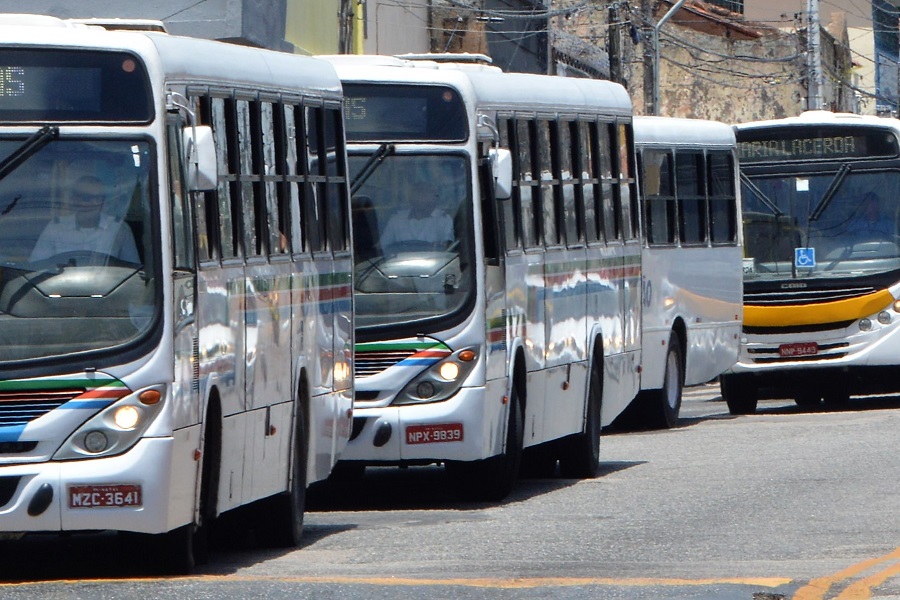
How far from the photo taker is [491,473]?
47.8 ft

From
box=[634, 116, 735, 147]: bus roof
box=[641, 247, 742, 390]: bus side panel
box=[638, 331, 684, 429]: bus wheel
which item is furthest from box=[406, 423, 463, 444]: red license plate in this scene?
box=[634, 116, 735, 147]: bus roof

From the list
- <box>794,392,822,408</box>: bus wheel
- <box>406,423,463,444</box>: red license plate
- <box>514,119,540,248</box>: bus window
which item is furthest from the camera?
<box>794,392,822,408</box>: bus wheel

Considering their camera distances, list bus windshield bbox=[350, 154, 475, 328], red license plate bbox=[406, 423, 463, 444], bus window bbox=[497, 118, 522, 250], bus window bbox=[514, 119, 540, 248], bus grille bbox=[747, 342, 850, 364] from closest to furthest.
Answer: red license plate bbox=[406, 423, 463, 444], bus windshield bbox=[350, 154, 475, 328], bus window bbox=[497, 118, 522, 250], bus window bbox=[514, 119, 540, 248], bus grille bbox=[747, 342, 850, 364]

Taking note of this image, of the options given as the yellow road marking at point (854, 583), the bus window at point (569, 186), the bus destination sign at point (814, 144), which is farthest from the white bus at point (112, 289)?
the bus destination sign at point (814, 144)

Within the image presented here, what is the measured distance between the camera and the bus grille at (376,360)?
1391 cm

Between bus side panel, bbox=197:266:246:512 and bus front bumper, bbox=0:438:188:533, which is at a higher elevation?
bus side panel, bbox=197:266:246:512

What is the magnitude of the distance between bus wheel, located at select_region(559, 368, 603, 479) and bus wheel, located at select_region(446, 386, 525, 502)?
6.57 feet

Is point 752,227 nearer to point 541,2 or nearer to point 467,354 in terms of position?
point 467,354

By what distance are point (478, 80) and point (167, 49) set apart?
4673 millimetres

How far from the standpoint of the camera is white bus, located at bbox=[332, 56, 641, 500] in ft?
45.6

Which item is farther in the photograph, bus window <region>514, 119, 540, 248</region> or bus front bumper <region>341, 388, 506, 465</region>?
bus window <region>514, 119, 540, 248</region>

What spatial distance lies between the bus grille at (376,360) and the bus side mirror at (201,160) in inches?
153

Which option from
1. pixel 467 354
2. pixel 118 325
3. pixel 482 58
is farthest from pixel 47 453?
pixel 482 58

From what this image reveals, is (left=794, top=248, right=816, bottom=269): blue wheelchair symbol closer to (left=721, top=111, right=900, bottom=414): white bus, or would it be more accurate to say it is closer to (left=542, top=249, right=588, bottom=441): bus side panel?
(left=721, top=111, right=900, bottom=414): white bus
